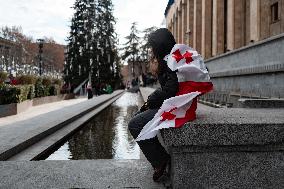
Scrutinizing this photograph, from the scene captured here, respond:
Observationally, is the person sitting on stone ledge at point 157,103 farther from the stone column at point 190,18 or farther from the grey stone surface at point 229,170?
the stone column at point 190,18

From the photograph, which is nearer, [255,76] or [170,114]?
[170,114]

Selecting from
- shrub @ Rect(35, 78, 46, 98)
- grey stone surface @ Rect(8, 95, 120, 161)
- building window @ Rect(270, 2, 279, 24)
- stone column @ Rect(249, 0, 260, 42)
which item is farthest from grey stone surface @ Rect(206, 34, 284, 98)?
shrub @ Rect(35, 78, 46, 98)

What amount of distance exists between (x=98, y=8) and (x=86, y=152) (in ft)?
180

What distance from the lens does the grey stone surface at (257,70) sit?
503 inches

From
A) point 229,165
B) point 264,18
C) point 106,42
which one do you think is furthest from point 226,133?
point 106,42

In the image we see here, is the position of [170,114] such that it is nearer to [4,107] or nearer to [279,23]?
[4,107]

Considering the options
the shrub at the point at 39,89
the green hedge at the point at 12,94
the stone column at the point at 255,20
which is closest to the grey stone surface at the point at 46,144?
the green hedge at the point at 12,94

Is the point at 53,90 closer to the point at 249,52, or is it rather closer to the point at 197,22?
the point at 197,22

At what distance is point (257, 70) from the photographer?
1448 cm

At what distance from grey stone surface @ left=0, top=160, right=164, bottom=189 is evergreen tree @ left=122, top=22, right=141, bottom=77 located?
363 ft

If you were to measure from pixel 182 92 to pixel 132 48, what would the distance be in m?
112

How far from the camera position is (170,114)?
3652 millimetres

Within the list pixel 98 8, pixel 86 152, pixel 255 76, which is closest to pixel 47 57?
pixel 98 8

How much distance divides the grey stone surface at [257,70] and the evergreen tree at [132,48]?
310ft
